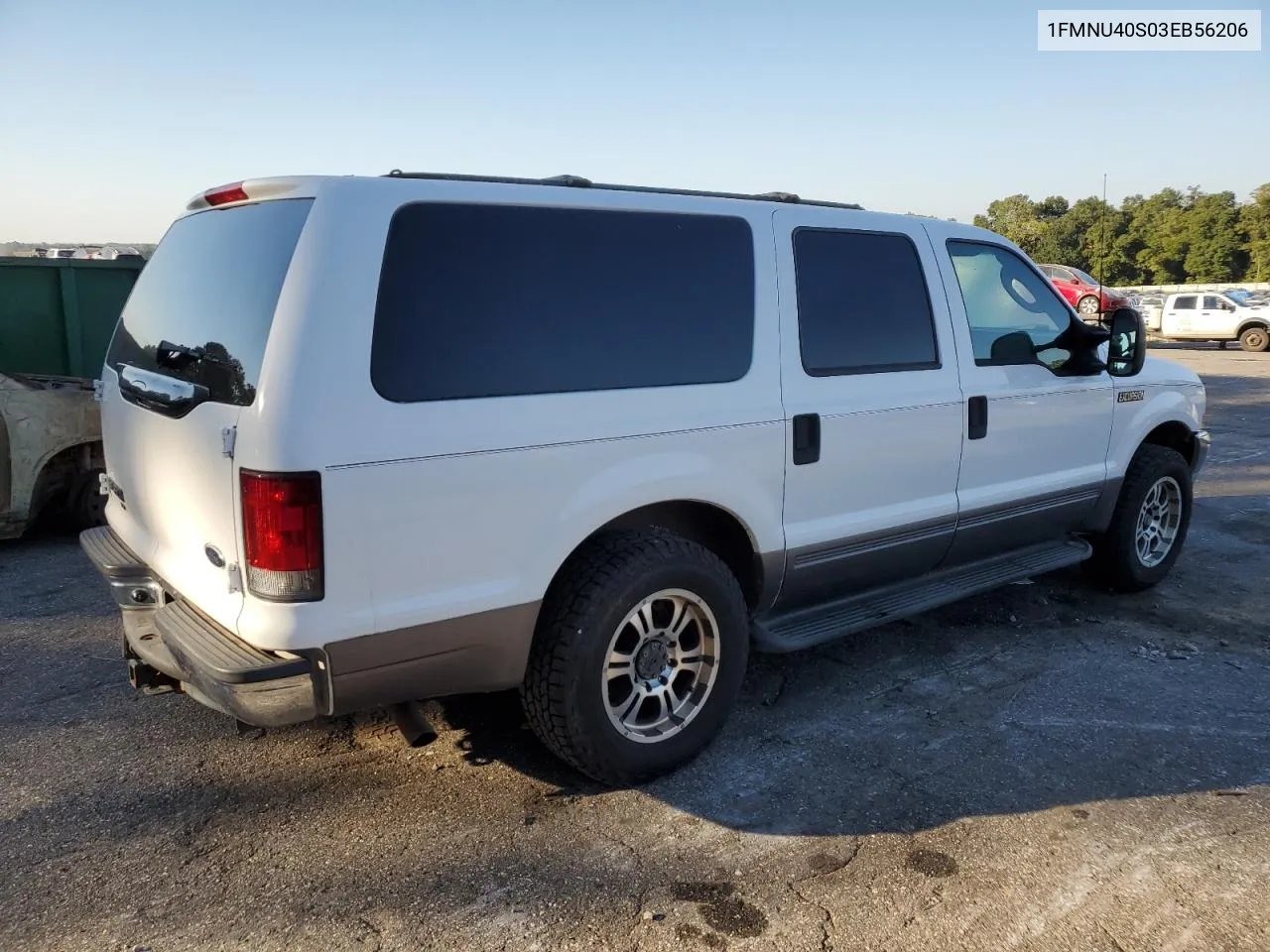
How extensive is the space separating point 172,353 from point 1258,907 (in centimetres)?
367

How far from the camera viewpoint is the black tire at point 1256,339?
24.5 meters

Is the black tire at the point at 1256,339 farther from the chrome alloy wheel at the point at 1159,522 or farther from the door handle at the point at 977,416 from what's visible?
the door handle at the point at 977,416

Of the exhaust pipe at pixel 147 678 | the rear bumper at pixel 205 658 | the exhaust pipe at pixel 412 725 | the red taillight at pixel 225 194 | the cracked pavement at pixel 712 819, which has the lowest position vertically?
the cracked pavement at pixel 712 819

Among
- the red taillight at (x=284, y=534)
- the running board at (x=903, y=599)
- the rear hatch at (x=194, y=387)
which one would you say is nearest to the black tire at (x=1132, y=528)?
the running board at (x=903, y=599)

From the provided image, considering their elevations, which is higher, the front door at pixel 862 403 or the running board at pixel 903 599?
the front door at pixel 862 403

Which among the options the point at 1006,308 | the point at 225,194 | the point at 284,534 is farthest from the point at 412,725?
the point at 1006,308

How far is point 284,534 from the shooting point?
101 inches

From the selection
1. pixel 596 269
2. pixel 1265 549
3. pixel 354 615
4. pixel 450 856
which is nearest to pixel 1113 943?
pixel 450 856

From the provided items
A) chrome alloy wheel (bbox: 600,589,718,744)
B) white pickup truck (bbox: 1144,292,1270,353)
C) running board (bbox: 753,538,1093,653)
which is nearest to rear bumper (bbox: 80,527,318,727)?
chrome alloy wheel (bbox: 600,589,718,744)

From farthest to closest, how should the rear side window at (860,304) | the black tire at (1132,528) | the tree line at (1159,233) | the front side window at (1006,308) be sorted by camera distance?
1. the tree line at (1159,233)
2. the black tire at (1132,528)
3. the front side window at (1006,308)
4. the rear side window at (860,304)

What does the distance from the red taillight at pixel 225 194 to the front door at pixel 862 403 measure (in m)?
1.90

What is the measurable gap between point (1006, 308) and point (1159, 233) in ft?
176

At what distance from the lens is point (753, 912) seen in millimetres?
2715

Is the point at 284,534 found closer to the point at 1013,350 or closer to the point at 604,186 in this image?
the point at 604,186
